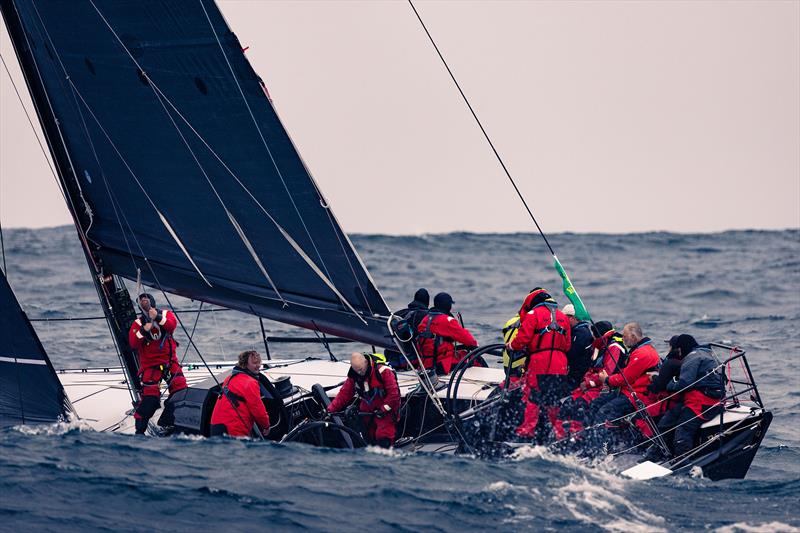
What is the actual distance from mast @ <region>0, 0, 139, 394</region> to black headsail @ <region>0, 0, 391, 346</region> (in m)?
0.02

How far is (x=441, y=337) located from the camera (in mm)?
9164

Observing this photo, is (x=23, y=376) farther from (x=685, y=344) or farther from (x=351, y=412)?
(x=685, y=344)

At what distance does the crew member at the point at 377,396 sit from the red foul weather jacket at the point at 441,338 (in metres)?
0.86

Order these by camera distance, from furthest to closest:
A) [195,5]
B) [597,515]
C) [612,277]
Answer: [612,277] → [195,5] → [597,515]

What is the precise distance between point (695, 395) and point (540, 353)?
3.88 ft

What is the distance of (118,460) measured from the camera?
23.9 feet

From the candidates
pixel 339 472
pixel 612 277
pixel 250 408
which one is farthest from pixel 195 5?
pixel 612 277

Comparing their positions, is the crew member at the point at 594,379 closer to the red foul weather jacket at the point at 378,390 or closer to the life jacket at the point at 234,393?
the red foul weather jacket at the point at 378,390

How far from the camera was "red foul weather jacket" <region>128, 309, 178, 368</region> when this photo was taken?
846 cm

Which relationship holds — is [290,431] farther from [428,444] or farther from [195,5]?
[195,5]

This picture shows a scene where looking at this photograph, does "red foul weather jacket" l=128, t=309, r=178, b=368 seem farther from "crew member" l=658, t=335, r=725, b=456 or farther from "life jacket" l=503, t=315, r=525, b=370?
"crew member" l=658, t=335, r=725, b=456

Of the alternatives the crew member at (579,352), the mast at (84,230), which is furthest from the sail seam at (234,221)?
the crew member at (579,352)

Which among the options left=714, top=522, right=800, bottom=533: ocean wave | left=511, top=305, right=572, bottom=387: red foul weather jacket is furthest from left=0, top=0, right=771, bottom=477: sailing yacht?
left=714, top=522, right=800, bottom=533: ocean wave

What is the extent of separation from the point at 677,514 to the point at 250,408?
3.11 metres
